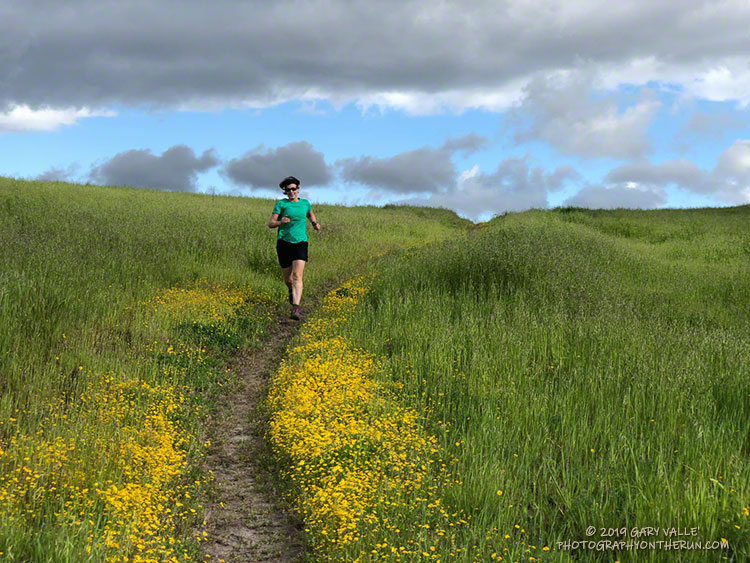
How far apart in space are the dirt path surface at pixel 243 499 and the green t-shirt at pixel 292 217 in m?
4.32

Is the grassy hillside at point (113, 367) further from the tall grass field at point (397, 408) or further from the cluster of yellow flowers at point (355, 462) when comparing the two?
the cluster of yellow flowers at point (355, 462)

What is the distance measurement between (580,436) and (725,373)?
10.2 ft

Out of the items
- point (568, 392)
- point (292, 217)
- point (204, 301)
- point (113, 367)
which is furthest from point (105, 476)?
point (292, 217)

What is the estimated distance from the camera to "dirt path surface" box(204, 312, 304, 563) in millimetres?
4777

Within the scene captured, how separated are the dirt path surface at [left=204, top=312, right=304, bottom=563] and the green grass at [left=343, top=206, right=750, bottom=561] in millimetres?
1625

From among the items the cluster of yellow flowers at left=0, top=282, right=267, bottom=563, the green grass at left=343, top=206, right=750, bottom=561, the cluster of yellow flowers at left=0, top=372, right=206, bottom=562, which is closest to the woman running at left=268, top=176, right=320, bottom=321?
the green grass at left=343, top=206, right=750, bottom=561

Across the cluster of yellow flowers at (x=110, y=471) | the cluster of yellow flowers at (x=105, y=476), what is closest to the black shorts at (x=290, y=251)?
the cluster of yellow flowers at (x=110, y=471)

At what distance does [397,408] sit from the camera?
6.53 meters

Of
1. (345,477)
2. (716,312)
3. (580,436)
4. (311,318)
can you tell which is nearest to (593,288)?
(716,312)

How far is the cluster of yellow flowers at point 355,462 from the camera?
438 centimetres

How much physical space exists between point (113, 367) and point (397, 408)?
403 centimetres

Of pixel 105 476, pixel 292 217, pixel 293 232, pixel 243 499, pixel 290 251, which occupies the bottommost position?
pixel 243 499

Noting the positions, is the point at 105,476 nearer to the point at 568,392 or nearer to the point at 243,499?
the point at 243,499

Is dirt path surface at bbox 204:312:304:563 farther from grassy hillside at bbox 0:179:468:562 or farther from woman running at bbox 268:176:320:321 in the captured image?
woman running at bbox 268:176:320:321
